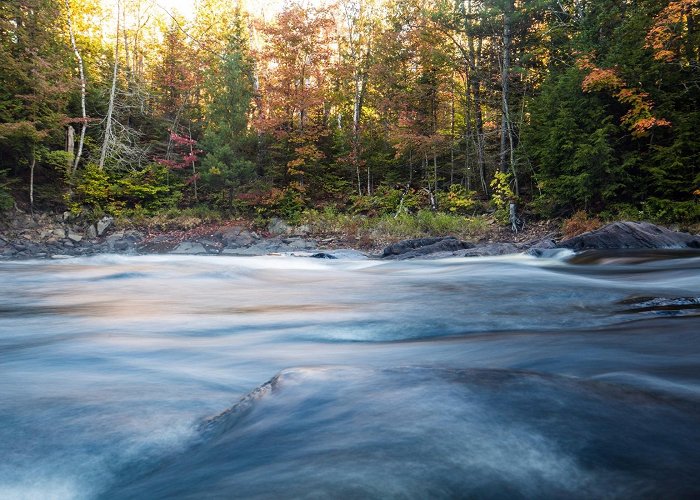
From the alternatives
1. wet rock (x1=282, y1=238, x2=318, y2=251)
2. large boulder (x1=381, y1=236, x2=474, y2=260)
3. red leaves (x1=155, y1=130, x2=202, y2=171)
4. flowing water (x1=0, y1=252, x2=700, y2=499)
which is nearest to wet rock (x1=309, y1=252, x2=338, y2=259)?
large boulder (x1=381, y1=236, x2=474, y2=260)

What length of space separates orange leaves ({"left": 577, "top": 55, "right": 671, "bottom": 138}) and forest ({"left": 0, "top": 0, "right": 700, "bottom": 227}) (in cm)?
48

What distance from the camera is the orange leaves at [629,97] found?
12562 millimetres

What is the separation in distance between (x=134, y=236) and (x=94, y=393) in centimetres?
1769

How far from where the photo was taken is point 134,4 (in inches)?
1075

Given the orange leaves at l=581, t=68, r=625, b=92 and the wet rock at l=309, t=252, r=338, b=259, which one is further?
the wet rock at l=309, t=252, r=338, b=259

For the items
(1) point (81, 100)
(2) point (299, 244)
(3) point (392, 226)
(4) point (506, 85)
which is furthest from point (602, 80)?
(1) point (81, 100)

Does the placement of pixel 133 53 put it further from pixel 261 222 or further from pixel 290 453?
pixel 290 453

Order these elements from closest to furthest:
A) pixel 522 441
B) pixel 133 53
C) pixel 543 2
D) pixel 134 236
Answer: pixel 522 441
pixel 543 2
pixel 134 236
pixel 133 53

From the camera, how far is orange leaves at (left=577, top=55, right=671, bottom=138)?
1256 centimetres

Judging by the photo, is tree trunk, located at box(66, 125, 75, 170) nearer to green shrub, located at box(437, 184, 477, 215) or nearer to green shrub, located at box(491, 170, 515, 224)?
green shrub, located at box(437, 184, 477, 215)

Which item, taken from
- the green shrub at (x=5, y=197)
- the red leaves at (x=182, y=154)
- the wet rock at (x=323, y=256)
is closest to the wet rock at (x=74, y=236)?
the green shrub at (x=5, y=197)

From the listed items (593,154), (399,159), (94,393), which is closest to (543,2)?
(593,154)

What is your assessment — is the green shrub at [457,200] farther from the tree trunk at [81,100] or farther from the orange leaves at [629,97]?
the tree trunk at [81,100]

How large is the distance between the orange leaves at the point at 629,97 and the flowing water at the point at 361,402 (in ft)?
33.8
